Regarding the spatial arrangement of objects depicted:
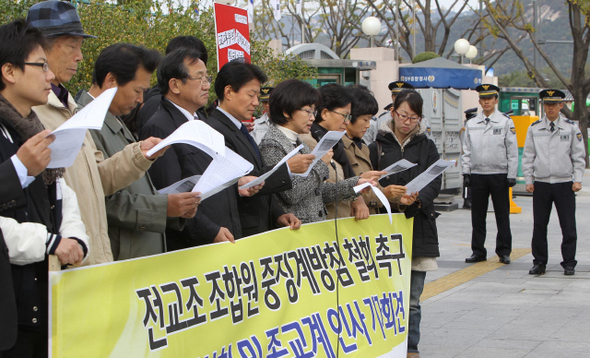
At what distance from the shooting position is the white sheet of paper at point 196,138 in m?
2.75

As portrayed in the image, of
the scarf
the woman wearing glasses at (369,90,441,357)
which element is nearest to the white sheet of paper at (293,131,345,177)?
the woman wearing glasses at (369,90,441,357)

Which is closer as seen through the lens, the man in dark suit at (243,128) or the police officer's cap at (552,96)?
the man in dark suit at (243,128)

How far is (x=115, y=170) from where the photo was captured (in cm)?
305

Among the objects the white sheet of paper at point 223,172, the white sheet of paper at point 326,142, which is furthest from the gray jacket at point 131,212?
the white sheet of paper at point 326,142

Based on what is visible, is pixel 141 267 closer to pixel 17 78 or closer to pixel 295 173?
pixel 17 78

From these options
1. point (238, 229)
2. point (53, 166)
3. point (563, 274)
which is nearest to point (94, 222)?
point (53, 166)

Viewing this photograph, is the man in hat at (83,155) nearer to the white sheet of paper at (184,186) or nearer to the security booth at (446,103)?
the white sheet of paper at (184,186)

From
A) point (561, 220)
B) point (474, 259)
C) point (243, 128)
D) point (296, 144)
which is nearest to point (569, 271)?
point (561, 220)

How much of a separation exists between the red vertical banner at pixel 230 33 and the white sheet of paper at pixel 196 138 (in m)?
3.85

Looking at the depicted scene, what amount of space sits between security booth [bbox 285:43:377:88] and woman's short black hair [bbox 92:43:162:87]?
506 inches

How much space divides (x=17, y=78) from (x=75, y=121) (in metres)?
0.37

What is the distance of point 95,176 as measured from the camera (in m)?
2.99

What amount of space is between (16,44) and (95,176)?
62 cm

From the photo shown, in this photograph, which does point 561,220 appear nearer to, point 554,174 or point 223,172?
point 554,174
